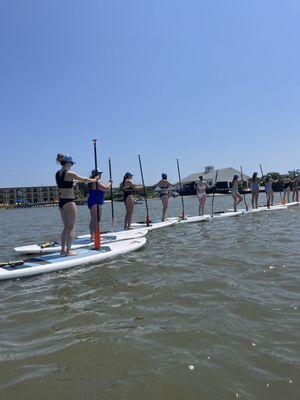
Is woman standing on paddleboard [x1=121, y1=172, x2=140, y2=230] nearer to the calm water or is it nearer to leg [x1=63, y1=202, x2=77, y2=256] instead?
leg [x1=63, y1=202, x2=77, y2=256]

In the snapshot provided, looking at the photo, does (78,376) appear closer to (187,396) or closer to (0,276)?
(187,396)

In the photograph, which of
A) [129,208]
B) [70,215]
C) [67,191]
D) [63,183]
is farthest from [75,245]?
[129,208]

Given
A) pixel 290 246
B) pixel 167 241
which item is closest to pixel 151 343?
pixel 290 246

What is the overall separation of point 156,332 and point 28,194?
16550 centimetres

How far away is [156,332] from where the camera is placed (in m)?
4.68

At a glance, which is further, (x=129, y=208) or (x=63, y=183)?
(x=129, y=208)

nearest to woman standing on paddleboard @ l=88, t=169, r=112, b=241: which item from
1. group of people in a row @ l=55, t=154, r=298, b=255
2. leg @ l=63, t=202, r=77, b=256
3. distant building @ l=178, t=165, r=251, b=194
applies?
group of people in a row @ l=55, t=154, r=298, b=255

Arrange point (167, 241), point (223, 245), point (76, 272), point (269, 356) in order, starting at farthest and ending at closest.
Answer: point (167, 241)
point (223, 245)
point (76, 272)
point (269, 356)

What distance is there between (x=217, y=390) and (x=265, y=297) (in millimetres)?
2618

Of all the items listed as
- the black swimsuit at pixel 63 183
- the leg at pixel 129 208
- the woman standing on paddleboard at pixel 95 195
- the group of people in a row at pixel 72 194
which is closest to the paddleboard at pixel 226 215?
the group of people in a row at pixel 72 194

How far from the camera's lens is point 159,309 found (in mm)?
5484

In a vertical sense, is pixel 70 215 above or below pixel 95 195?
below

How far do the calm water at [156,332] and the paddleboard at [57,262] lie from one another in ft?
0.78

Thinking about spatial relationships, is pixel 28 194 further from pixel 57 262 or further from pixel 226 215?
pixel 57 262
